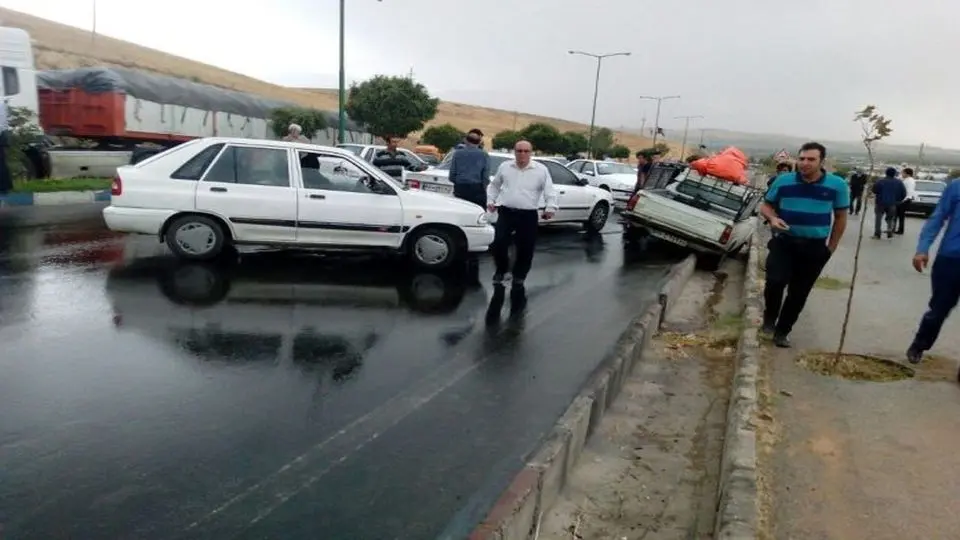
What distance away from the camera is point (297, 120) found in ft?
107

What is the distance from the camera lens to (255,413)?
4.45 meters

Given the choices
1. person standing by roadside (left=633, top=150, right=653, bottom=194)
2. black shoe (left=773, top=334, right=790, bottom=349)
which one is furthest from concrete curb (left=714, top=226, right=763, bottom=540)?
person standing by roadside (left=633, top=150, right=653, bottom=194)

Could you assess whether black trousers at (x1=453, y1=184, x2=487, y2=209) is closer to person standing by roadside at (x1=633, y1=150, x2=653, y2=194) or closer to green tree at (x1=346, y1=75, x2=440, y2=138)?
person standing by roadside at (x1=633, y1=150, x2=653, y2=194)

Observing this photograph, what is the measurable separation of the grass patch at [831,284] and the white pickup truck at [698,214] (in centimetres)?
161

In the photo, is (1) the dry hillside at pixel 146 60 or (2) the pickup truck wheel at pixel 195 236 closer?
(2) the pickup truck wheel at pixel 195 236

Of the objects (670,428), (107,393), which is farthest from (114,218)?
(670,428)

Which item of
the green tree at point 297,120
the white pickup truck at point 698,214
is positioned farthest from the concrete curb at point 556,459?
the green tree at point 297,120

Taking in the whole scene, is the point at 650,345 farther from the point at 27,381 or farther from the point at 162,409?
the point at 27,381

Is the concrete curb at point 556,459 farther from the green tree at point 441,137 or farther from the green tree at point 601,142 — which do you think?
the green tree at point 601,142

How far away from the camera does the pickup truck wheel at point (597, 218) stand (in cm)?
1500

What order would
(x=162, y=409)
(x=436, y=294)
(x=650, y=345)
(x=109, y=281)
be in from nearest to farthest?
(x=162, y=409) < (x=650, y=345) < (x=109, y=281) < (x=436, y=294)

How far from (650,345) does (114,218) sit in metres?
6.02

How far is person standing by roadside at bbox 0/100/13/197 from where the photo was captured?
552 inches

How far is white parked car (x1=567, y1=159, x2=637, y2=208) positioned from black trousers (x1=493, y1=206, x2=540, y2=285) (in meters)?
11.5
